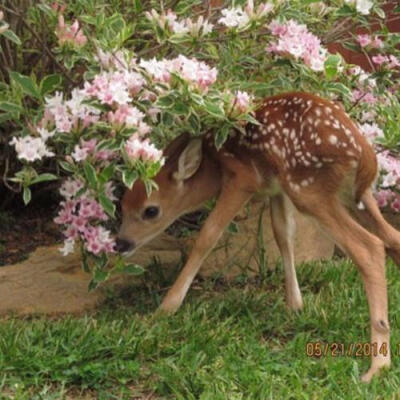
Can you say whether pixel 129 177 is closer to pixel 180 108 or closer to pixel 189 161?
pixel 180 108

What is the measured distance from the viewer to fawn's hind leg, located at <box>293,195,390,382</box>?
4.39 m

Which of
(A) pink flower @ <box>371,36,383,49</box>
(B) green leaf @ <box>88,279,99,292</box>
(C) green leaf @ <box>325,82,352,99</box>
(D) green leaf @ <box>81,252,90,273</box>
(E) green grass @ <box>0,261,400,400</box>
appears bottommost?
(E) green grass @ <box>0,261,400,400</box>

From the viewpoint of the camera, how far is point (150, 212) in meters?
5.16

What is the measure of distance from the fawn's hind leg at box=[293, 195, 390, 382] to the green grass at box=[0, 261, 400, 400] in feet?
0.55

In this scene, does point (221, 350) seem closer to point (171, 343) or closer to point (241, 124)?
point (171, 343)

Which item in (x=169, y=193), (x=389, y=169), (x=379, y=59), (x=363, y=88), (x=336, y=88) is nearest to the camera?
(x=336, y=88)

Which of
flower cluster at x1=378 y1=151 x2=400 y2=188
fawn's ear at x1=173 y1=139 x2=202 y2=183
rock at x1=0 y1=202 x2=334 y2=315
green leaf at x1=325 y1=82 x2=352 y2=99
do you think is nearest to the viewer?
green leaf at x1=325 y1=82 x2=352 y2=99

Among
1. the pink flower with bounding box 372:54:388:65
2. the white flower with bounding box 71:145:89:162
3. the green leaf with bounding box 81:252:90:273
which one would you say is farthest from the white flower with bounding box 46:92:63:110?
the pink flower with bounding box 372:54:388:65

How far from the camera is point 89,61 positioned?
15.2 feet

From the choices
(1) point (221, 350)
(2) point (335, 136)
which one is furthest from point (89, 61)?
(1) point (221, 350)

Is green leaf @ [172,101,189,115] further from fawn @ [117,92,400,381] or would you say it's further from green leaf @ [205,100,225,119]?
fawn @ [117,92,400,381]

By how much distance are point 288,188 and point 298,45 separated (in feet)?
2.45

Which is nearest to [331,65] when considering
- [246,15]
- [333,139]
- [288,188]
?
[333,139]

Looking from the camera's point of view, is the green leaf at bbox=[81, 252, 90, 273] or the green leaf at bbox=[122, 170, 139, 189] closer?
the green leaf at bbox=[122, 170, 139, 189]
